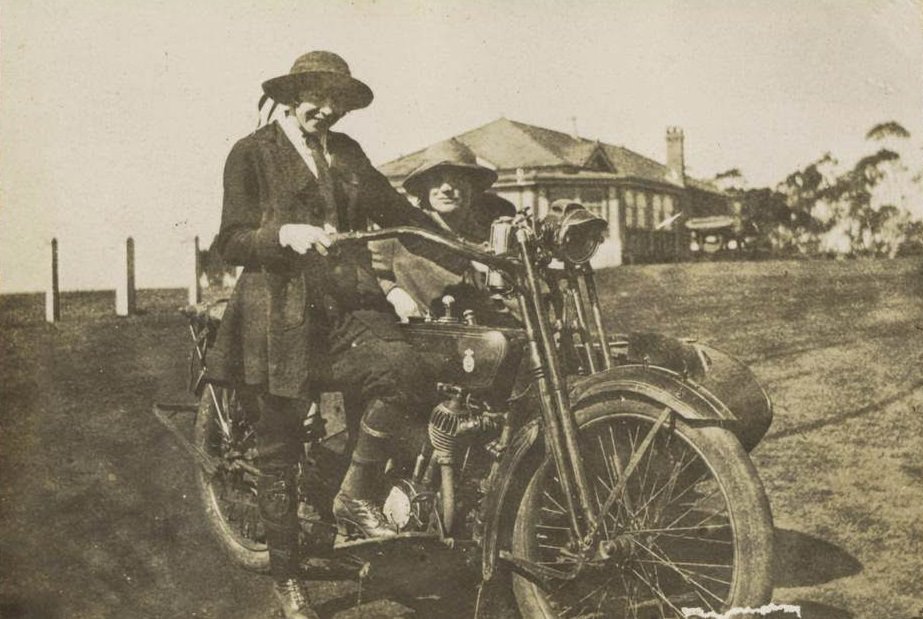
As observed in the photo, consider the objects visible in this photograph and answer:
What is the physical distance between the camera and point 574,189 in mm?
27203

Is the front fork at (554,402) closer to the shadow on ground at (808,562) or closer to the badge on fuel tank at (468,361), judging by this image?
the badge on fuel tank at (468,361)

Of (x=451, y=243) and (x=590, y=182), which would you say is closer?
(x=451, y=243)

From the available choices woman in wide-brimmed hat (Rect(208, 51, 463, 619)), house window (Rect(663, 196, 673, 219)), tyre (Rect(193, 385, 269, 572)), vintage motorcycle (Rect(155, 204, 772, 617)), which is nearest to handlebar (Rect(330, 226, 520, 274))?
vintage motorcycle (Rect(155, 204, 772, 617))

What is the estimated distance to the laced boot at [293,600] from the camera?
318cm

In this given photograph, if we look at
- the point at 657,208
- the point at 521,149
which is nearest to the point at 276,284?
the point at 521,149

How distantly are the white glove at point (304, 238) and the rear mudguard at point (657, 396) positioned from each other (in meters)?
0.95

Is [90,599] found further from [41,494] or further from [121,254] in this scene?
[121,254]

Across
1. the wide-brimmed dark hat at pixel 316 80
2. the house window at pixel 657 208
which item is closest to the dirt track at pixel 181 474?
the wide-brimmed dark hat at pixel 316 80

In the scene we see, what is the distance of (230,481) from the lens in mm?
3852

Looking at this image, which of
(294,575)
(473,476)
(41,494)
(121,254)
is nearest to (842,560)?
(473,476)

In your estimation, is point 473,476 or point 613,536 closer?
point 613,536

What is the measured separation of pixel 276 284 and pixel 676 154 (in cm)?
3428

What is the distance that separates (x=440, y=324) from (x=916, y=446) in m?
3.19

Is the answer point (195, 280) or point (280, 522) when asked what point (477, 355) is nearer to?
point (280, 522)
